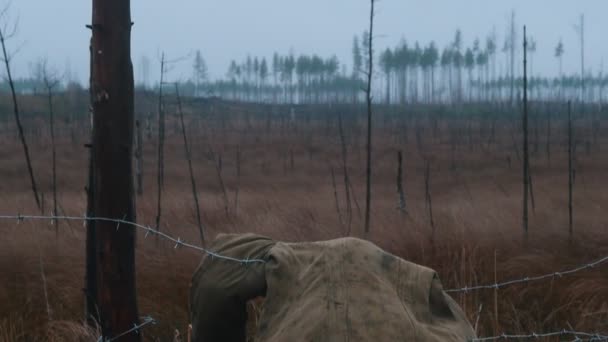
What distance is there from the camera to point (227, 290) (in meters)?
1.77

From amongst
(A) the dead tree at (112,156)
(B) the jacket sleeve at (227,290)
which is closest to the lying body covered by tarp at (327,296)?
(B) the jacket sleeve at (227,290)

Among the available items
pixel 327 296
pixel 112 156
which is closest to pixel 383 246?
pixel 112 156

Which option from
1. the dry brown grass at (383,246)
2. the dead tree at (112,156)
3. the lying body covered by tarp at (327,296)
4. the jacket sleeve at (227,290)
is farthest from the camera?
the dry brown grass at (383,246)

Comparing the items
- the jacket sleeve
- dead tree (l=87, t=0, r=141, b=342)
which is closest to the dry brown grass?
dead tree (l=87, t=0, r=141, b=342)

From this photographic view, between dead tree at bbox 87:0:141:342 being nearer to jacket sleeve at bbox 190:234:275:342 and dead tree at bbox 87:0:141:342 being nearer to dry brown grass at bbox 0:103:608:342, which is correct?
jacket sleeve at bbox 190:234:275:342

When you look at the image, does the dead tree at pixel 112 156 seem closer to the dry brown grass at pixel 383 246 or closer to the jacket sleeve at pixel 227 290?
the jacket sleeve at pixel 227 290

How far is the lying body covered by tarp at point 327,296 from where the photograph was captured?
1507 mm

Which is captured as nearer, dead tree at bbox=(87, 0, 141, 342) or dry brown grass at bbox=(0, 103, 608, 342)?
dead tree at bbox=(87, 0, 141, 342)

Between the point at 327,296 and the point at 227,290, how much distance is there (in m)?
0.35

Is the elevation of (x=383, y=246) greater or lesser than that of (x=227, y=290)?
lesser

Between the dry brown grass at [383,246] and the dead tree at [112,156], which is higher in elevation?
the dead tree at [112,156]

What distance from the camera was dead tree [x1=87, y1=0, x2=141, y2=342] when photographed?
232 centimetres

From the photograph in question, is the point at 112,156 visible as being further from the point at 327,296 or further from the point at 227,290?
the point at 327,296

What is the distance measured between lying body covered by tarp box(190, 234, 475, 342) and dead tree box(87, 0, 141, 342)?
63cm
